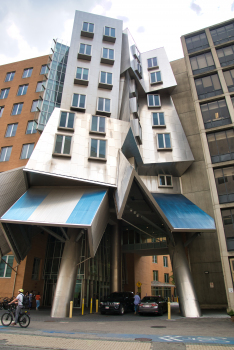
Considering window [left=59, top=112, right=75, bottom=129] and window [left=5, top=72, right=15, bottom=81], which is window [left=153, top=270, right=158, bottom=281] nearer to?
window [left=59, top=112, right=75, bottom=129]

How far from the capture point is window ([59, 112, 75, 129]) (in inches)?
888

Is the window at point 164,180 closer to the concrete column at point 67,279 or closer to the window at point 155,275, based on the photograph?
the concrete column at point 67,279

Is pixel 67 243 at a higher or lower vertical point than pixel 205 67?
lower

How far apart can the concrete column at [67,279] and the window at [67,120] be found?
32.4 ft

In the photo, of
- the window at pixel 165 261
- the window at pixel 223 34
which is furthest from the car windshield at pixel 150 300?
the window at pixel 165 261

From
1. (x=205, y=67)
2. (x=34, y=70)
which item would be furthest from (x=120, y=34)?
(x=34, y=70)

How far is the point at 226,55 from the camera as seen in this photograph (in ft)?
91.6

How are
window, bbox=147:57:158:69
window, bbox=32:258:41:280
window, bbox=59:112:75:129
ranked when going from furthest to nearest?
window, bbox=147:57:158:69, window, bbox=32:258:41:280, window, bbox=59:112:75:129

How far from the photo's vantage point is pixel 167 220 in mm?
19000

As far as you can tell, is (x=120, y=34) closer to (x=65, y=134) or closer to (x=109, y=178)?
(x=65, y=134)

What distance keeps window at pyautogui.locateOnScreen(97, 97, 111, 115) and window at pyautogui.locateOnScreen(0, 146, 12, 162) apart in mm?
13245

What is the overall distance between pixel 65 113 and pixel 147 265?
3298cm

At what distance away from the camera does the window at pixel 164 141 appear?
27281 millimetres

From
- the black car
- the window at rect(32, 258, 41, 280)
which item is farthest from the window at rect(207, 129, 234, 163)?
the window at rect(32, 258, 41, 280)
